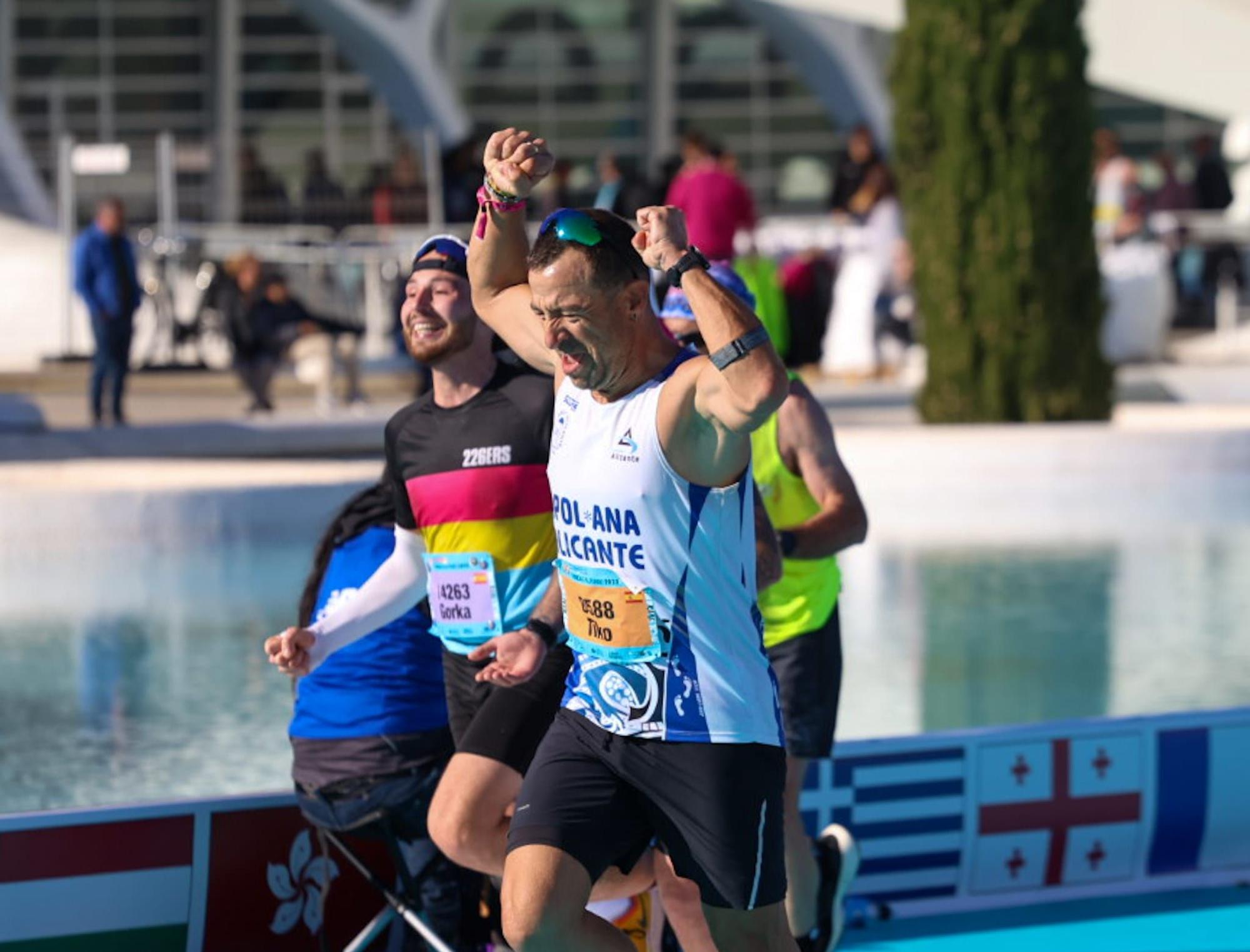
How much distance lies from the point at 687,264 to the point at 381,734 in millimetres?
1468

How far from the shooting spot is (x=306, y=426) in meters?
15.1

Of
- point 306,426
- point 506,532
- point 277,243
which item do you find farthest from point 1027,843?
point 277,243

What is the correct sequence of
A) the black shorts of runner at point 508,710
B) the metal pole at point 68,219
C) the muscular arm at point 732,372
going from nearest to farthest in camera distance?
the muscular arm at point 732,372, the black shorts of runner at point 508,710, the metal pole at point 68,219

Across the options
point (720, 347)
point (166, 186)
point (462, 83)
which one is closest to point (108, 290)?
point (166, 186)

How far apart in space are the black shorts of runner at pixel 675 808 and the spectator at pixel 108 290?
12646 millimetres

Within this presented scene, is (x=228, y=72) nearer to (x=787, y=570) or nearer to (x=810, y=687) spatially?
(x=787, y=570)

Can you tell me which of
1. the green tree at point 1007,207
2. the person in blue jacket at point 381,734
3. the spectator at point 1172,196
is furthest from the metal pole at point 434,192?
the person in blue jacket at point 381,734

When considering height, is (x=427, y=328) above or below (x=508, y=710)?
above

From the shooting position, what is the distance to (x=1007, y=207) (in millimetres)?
13844

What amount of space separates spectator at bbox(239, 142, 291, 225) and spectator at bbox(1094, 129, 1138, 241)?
9.32 m

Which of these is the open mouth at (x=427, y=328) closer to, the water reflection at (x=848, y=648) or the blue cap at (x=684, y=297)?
the blue cap at (x=684, y=297)

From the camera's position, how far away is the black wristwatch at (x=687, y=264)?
3.81 m

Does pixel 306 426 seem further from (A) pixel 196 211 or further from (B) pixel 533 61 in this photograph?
(B) pixel 533 61

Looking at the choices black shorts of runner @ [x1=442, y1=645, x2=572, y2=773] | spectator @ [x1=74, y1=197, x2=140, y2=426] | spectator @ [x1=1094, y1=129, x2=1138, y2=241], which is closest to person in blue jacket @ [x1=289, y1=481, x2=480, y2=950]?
black shorts of runner @ [x1=442, y1=645, x2=572, y2=773]
